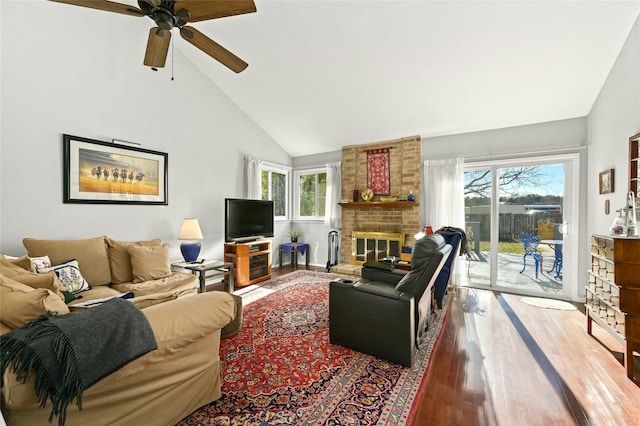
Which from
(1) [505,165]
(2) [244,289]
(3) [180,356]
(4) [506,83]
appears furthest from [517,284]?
(3) [180,356]

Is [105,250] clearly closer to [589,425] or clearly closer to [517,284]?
[589,425]

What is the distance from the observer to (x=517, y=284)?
419 cm

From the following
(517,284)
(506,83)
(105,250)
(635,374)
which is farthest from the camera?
(517,284)

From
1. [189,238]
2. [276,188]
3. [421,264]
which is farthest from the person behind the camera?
[276,188]

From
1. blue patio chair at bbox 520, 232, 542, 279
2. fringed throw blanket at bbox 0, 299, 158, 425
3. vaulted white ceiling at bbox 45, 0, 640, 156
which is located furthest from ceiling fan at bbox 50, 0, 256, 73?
blue patio chair at bbox 520, 232, 542, 279

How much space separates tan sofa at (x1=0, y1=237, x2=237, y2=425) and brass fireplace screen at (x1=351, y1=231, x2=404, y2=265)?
3707 millimetres

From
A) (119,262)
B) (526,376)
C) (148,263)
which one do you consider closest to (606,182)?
(526,376)

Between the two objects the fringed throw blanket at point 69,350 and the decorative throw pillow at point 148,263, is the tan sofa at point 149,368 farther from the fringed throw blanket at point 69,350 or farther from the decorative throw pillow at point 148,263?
the decorative throw pillow at point 148,263

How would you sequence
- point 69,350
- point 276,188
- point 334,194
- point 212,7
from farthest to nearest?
point 276,188 < point 334,194 < point 212,7 < point 69,350

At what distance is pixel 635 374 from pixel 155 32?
15.2 ft

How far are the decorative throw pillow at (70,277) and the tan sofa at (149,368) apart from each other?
2.36 ft

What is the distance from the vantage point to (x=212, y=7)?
1.92 m

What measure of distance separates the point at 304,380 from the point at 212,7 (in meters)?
2.77

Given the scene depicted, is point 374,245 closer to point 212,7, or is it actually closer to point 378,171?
point 378,171
